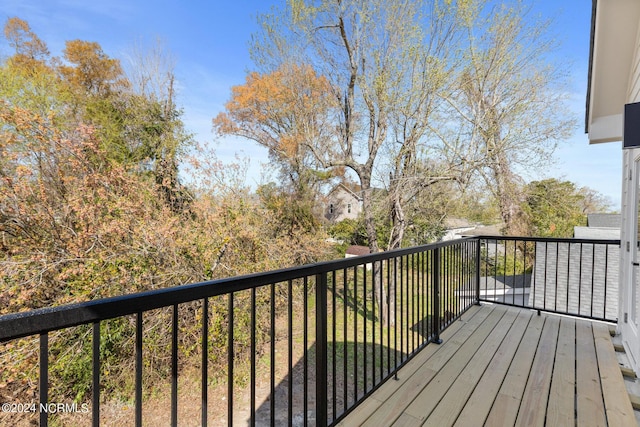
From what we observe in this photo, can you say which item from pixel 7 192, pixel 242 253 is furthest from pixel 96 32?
pixel 242 253

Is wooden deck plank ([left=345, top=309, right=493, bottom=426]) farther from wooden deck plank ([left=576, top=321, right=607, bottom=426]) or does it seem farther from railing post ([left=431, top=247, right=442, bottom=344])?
wooden deck plank ([left=576, top=321, right=607, bottom=426])

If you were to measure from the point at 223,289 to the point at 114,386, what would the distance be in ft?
14.2

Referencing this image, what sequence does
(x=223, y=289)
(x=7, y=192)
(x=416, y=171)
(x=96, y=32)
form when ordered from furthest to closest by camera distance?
(x=96, y=32) → (x=416, y=171) → (x=7, y=192) → (x=223, y=289)

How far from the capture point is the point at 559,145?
245 inches

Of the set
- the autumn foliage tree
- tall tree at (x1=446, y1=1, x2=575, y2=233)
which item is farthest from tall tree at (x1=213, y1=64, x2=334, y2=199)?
tall tree at (x1=446, y1=1, x2=575, y2=233)

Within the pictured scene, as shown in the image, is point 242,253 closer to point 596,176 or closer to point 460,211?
point 460,211

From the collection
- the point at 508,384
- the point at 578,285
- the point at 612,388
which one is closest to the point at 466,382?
the point at 508,384

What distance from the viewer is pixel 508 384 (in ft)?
6.79

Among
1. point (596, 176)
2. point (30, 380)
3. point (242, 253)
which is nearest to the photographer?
point (30, 380)

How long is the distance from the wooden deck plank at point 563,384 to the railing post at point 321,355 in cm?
138

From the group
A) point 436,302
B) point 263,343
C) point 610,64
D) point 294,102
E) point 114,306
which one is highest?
point 294,102

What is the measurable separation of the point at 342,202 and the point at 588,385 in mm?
12839

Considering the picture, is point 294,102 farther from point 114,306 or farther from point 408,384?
point 114,306

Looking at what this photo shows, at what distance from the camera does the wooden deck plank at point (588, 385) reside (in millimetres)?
1743
